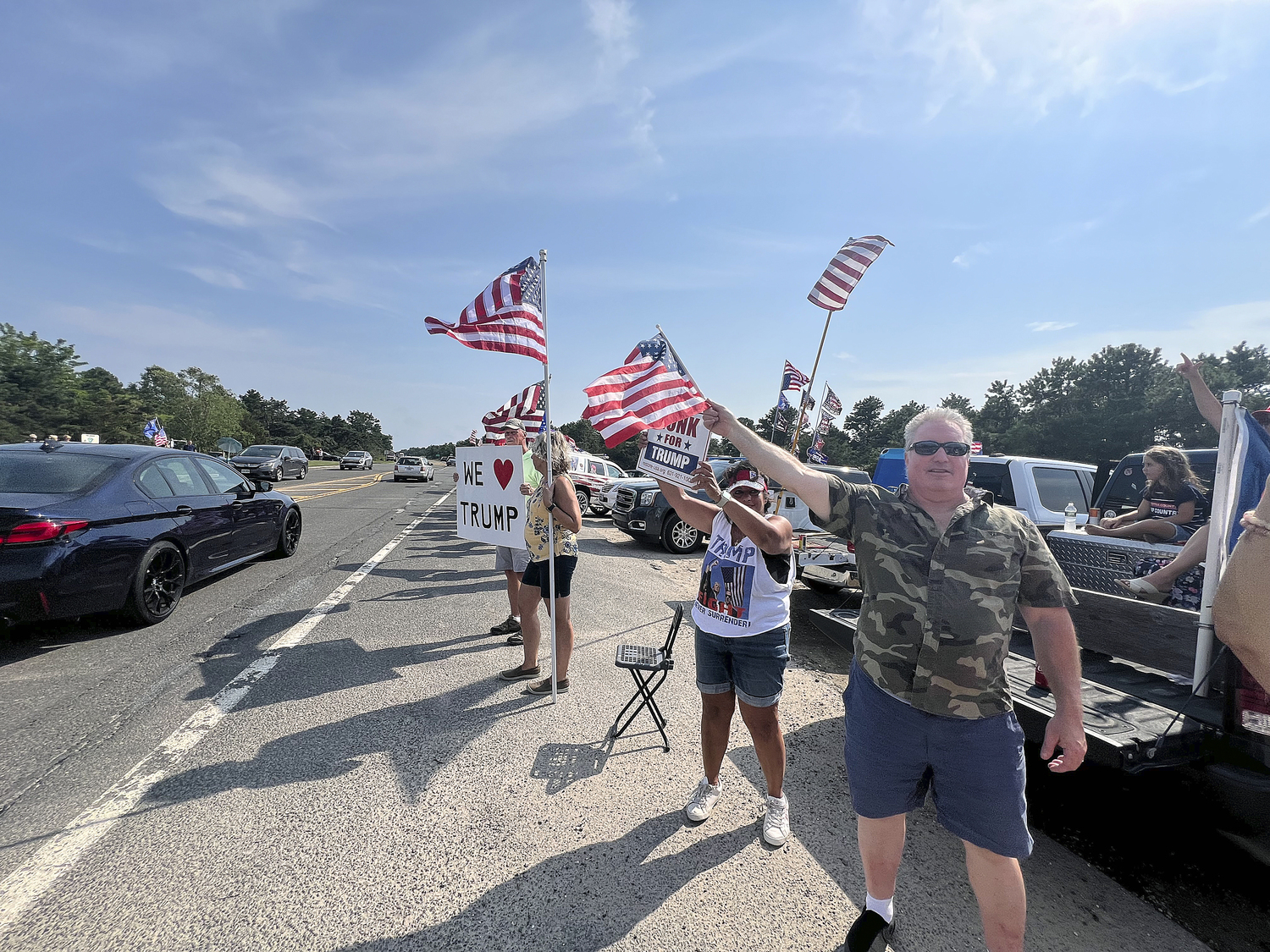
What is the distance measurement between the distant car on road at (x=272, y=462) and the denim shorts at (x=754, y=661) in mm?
26226

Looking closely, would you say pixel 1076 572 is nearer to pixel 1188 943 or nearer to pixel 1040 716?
pixel 1040 716

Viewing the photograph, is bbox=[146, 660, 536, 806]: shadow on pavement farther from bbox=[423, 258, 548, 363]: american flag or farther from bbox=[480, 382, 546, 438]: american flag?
bbox=[480, 382, 546, 438]: american flag

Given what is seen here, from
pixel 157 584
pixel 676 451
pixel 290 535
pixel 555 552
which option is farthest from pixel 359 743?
pixel 290 535

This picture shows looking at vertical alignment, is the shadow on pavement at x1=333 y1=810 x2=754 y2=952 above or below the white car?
below

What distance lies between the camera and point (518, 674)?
4559 millimetres

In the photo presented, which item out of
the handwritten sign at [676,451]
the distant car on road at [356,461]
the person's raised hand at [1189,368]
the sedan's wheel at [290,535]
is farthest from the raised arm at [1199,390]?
the distant car on road at [356,461]

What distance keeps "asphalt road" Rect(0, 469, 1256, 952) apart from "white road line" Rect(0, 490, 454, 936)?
0.04 feet

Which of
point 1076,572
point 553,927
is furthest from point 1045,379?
point 553,927

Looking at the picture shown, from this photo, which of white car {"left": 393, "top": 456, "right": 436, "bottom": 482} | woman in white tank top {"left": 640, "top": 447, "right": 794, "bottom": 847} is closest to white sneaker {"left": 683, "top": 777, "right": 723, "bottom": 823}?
woman in white tank top {"left": 640, "top": 447, "right": 794, "bottom": 847}

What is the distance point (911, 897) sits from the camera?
94.5 inches

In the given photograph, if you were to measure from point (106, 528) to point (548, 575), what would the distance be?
393cm

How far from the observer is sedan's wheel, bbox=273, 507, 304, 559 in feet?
27.6

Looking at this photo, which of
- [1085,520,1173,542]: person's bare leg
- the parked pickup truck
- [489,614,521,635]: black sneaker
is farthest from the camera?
the parked pickup truck

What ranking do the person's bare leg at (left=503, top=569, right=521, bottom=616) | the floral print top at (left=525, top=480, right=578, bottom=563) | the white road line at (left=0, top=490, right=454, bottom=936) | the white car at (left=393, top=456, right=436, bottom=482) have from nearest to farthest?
the white road line at (left=0, top=490, right=454, bottom=936) < the floral print top at (left=525, top=480, right=578, bottom=563) < the person's bare leg at (left=503, top=569, right=521, bottom=616) < the white car at (left=393, top=456, right=436, bottom=482)
